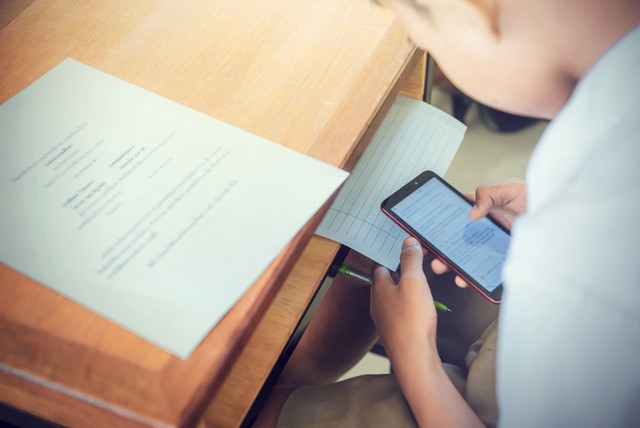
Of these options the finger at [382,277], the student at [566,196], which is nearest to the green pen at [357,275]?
the finger at [382,277]

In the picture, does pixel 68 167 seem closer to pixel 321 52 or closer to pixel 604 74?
pixel 321 52

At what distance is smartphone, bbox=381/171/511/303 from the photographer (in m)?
0.62

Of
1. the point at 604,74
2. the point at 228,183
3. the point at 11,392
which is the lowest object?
the point at 11,392

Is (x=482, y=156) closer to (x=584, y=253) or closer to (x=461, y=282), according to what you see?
(x=461, y=282)

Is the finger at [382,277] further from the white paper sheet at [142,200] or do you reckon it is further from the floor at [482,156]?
the floor at [482,156]

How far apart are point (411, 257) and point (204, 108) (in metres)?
0.28

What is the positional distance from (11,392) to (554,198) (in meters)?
0.39

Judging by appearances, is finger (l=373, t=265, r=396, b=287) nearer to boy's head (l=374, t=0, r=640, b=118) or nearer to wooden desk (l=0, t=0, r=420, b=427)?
wooden desk (l=0, t=0, r=420, b=427)

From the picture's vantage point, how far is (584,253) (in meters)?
0.32

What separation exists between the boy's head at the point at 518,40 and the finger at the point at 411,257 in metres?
0.19

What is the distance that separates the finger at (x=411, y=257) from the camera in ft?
1.93

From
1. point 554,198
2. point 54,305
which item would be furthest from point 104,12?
point 554,198

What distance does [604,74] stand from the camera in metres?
0.31

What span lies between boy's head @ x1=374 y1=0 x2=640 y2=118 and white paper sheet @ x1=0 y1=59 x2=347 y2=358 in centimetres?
15
